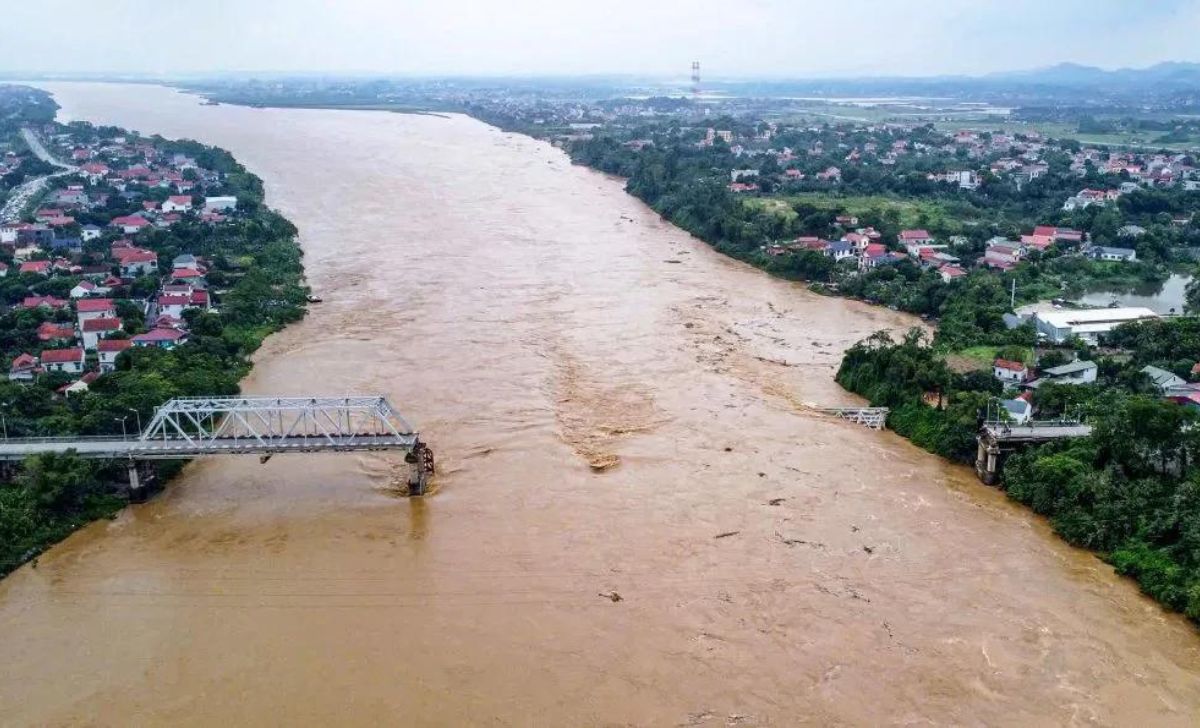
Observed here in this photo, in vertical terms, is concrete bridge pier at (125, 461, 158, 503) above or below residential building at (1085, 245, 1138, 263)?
below

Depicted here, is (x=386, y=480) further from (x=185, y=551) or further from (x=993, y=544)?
(x=993, y=544)

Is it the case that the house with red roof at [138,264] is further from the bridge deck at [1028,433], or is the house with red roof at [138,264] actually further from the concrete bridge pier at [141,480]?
the bridge deck at [1028,433]

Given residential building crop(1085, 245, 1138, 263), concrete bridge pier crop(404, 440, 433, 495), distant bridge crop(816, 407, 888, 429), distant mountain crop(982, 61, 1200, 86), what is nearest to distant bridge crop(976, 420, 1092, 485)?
distant bridge crop(816, 407, 888, 429)

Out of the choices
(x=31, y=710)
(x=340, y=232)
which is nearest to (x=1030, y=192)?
(x=340, y=232)

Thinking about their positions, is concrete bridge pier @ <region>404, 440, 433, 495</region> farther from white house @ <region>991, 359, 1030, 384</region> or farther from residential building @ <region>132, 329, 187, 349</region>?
white house @ <region>991, 359, 1030, 384</region>

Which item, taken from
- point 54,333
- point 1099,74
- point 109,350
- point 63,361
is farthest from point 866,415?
point 1099,74

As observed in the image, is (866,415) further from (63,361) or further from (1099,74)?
(1099,74)

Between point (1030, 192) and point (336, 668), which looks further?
point (1030, 192)
